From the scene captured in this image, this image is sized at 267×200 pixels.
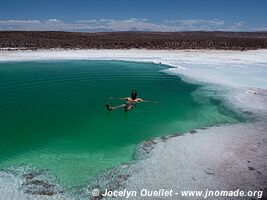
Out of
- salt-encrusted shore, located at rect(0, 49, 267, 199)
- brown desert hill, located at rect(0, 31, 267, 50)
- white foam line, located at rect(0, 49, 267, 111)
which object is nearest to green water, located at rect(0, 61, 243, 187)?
salt-encrusted shore, located at rect(0, 49, 267, 199)

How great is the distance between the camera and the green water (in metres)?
9.23

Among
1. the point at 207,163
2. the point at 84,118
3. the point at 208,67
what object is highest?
the point at 208,67

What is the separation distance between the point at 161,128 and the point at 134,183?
409 centimetres

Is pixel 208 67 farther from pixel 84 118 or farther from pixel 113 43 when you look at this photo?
pixel 113 43

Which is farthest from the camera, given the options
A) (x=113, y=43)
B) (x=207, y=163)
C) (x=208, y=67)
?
(x=113, y=43)

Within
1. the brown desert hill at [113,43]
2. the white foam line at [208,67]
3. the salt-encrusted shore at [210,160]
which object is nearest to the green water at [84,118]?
the salt-encrusted shore at [210,160]

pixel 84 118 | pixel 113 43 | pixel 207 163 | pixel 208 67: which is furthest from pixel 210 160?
pixel 113 43

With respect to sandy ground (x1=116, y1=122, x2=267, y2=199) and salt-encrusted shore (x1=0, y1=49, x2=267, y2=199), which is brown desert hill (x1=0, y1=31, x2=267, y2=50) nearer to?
salt-encrusted shore (x1=0, y1=49, x2=267, y2=199)

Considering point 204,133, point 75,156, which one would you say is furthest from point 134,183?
point 204,133

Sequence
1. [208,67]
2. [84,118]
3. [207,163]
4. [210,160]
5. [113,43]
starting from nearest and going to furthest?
[207,163] → [210,160] → [84,118] → [208,67] → [113,43]

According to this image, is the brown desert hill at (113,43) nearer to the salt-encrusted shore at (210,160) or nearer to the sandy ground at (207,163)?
the salt-encrusted shore at (210,160)

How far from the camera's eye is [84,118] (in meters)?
12.8

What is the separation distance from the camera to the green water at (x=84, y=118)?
9.23 metres

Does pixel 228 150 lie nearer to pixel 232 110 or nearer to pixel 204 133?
pixel 204 133
